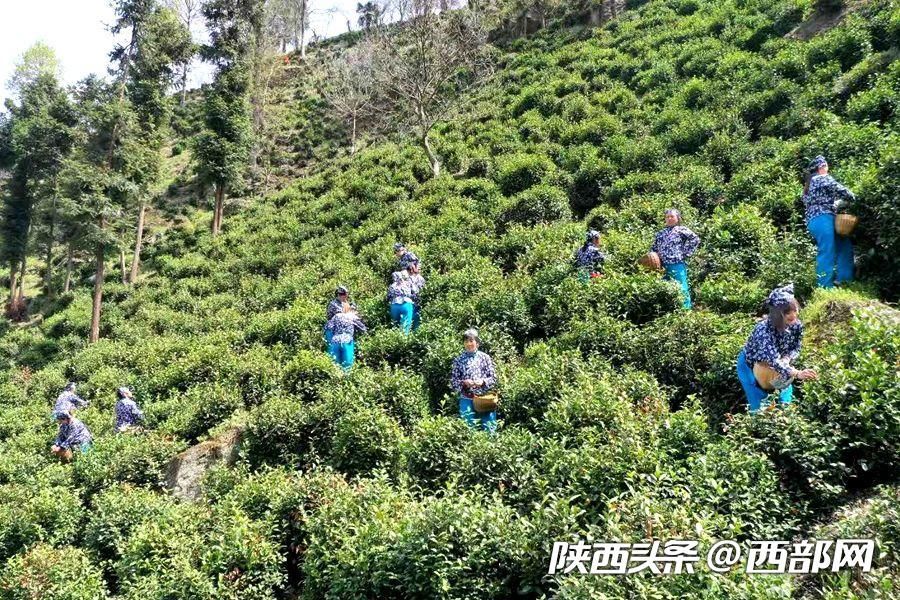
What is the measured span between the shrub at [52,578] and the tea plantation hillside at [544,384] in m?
0.05

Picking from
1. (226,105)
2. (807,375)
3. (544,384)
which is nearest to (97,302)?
(226,105)

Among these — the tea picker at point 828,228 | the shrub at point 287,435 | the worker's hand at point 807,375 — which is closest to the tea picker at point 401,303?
the shrub at point 287,435

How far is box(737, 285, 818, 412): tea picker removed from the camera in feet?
19.0

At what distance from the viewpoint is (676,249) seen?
955 cm

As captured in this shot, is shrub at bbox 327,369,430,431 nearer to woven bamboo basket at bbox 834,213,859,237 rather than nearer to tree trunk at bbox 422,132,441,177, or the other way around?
woven bamboo basket at bbox 834,213,859,237

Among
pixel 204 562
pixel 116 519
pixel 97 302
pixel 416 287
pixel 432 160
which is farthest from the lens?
pixel 97 302

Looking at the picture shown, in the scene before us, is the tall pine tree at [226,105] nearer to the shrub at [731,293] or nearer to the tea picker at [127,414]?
the tea picker at [127,414]

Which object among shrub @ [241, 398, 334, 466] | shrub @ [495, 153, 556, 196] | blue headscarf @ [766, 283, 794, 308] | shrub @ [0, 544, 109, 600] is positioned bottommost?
shrub @ [0, 544, 109, 600]

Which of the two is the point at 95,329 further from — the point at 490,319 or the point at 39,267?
the point at 39,267

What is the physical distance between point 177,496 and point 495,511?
22.5 feet

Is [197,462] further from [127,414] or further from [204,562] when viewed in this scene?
[127,414]

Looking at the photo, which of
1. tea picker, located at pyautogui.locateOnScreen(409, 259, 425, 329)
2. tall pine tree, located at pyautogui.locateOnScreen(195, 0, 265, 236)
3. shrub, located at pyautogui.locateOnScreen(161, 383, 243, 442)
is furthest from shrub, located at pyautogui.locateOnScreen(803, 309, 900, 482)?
tall pine tree, located at pyautogui.locateOnScreen(195, 0, 265, 236)

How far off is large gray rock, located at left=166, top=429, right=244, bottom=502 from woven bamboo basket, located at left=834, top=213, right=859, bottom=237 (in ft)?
33.0

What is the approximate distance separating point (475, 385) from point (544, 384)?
40.3 inches
